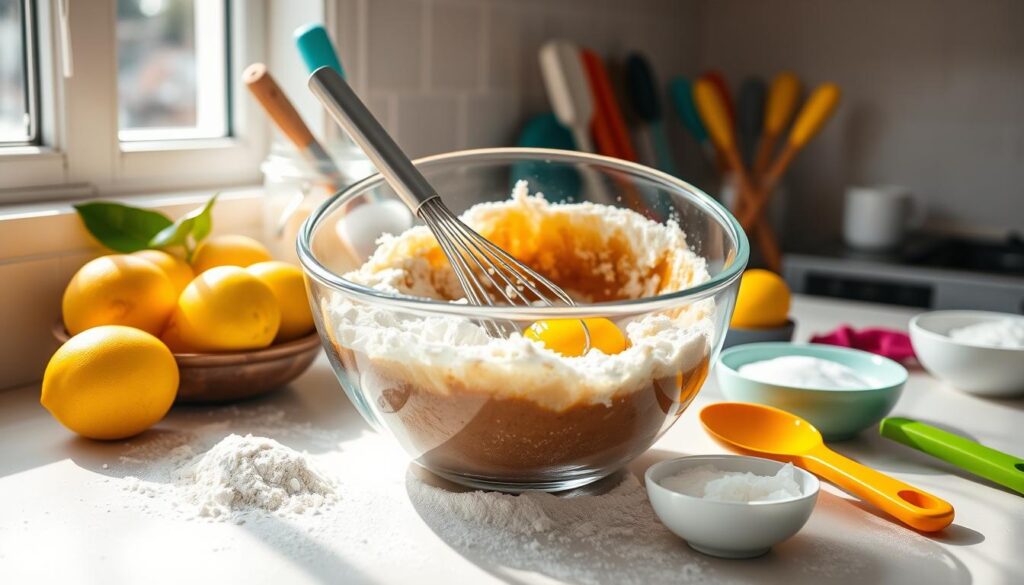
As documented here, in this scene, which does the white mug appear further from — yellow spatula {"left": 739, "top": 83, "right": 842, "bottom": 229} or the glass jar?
the glass jar

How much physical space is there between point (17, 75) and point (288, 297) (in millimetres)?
408

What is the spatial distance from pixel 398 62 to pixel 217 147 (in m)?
0.27

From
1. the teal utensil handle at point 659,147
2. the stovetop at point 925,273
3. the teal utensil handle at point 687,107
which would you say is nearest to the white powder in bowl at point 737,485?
the stovetop at point 925,273

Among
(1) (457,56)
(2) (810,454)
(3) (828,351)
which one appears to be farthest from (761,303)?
(1) (457,56)

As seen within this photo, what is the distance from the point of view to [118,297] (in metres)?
0.82

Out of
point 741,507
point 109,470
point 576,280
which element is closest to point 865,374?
point 576,280

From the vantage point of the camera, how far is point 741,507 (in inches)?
22.0

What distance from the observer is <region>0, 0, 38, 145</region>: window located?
3.27 ft

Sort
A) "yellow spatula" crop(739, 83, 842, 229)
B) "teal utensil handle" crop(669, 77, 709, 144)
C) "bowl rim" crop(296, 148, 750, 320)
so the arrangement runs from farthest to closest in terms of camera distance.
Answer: "teal utensil handle" crop(669, 77, 709, 144)
"yellow spatula" crop(739, 83, 842, 229)
"bowl rim" crop(296, 148, 750, 320)

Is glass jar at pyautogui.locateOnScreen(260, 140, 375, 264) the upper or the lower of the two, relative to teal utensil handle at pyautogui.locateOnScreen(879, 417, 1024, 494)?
upper

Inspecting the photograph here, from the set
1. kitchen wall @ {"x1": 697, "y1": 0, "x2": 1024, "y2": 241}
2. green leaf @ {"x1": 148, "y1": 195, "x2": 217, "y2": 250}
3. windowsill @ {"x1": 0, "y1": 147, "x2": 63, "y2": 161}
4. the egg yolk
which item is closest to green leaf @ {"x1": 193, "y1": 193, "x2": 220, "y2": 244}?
green leaf @ {"x1": 148, "y1": 195, "x2": 217, "y2": 250}

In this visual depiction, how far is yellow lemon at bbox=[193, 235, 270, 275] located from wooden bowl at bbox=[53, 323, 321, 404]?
0.39ft

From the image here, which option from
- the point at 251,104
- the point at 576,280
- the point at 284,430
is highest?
the point at 251,104

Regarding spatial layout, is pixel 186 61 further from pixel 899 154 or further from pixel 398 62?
pixel 899 154
